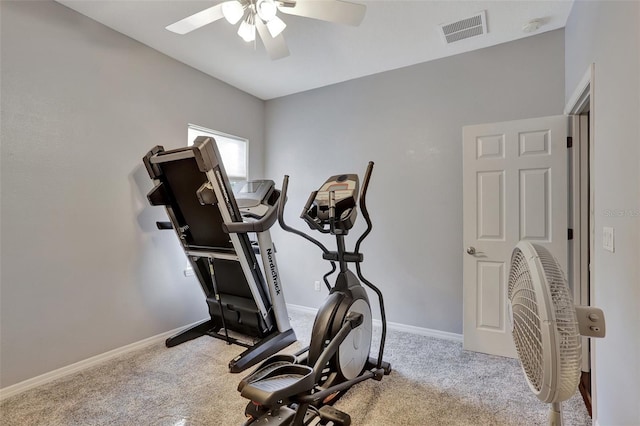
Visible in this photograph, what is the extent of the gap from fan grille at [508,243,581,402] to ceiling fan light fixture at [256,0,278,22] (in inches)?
69.9

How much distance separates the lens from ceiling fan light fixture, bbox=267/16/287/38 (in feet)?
6.35

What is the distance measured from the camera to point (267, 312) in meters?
2.82

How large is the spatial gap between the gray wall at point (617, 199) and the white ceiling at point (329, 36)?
80cm

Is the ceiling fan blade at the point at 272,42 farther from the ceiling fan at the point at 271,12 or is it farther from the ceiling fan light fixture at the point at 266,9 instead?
the ceiling fan light fixture at the point at 266,9

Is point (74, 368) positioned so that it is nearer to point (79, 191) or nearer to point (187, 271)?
point (187, 271)

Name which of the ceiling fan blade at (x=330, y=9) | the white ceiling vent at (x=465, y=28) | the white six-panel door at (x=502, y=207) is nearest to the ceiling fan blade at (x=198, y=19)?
the ceiling fan blade at (x=330, y=9)

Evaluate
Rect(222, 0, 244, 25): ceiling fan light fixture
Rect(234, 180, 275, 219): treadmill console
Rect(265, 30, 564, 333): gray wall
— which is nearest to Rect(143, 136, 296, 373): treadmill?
Rect(234, 180, 275, 219): treadmill console

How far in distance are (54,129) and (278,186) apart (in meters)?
2.35

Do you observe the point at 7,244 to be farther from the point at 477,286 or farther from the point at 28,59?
the point at 477,286

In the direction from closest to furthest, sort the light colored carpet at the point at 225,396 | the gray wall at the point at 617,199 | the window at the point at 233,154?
the gray wall at the point at 617,199
the light colored carpet at the point at 225,396
the window at the point at 233,154

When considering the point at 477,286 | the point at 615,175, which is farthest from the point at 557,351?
the point at 477,286

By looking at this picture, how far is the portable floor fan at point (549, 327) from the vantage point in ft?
2.25

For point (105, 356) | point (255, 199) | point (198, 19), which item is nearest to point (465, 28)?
point (198, 19)

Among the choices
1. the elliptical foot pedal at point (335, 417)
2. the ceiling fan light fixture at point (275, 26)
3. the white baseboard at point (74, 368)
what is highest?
the ceiling fan light fixture at point (275, 26)
